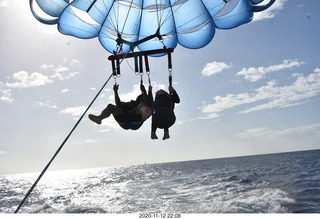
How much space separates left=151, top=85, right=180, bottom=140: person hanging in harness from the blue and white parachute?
138 cm

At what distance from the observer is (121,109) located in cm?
540

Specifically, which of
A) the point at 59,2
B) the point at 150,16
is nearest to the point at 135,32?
the point at 150,16

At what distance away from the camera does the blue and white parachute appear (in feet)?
20.3

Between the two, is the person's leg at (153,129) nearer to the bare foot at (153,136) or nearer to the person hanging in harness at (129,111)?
the bare foot at (153,136)

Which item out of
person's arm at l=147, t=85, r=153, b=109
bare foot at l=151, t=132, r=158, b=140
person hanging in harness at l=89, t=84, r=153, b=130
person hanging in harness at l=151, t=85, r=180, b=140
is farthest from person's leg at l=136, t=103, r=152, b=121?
bare foot at l=151, t=132, r=158, b=140

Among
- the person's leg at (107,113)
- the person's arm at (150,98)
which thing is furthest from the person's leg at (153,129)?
the person's leg at (107,113)

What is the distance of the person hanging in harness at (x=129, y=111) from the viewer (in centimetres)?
520

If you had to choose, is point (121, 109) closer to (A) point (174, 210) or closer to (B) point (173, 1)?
(B) point (173, 1)

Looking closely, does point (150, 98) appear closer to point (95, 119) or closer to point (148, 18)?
point (95, 119)

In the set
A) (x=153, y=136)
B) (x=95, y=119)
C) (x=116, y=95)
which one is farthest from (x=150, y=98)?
(x=95, y=119)

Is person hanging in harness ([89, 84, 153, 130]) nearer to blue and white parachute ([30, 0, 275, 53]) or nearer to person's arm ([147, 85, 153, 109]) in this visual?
person's arm ([147, 85, 153, 109])

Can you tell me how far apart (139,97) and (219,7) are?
3.02m

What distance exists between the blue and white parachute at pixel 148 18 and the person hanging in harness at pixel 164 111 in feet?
4.51

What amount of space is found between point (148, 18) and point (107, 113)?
3.16 meters
